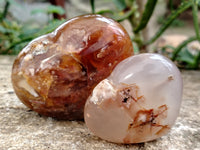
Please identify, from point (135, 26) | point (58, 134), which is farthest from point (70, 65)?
point (135, 26)

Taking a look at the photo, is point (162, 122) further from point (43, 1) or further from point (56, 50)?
point (43, 1)

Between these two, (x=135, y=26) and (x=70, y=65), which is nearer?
(x=70, y=65)

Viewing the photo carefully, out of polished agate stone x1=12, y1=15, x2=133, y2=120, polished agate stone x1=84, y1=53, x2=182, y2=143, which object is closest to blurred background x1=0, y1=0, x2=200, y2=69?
polished agate stone x1=12, y1=15, x2=133, y2=120

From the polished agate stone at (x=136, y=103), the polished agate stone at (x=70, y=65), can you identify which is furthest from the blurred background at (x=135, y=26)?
the polished agate stone at (x=136, y=103)

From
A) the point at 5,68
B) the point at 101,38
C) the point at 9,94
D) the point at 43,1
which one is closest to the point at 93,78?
the point at 101,38

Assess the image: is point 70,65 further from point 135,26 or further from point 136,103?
point 135,26

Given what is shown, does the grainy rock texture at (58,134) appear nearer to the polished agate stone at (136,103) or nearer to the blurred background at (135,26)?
the polished agate stone at (136,103)
